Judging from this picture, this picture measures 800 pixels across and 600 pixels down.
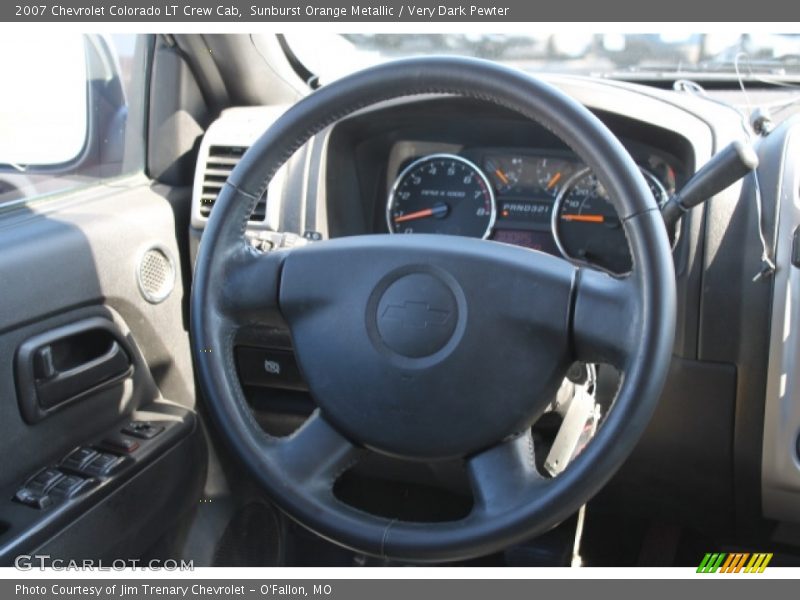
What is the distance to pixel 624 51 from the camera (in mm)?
1862

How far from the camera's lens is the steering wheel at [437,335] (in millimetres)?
1047

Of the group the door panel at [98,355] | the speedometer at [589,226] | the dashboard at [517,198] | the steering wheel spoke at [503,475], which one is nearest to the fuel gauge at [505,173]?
the dashboard at [517,198]

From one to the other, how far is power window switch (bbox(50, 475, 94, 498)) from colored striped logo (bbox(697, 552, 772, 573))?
4.21 ft

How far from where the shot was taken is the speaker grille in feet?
5.83

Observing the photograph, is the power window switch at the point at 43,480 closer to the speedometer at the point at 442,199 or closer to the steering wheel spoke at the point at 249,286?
the steering wheel spoke at the point at 249,286

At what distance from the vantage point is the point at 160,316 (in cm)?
183

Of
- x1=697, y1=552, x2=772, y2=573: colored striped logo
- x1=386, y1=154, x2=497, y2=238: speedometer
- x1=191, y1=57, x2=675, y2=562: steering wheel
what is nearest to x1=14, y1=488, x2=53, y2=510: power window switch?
x1=191, y1=57, x2=675, y2=562: steering wheel

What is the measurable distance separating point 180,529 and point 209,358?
30.8 inches

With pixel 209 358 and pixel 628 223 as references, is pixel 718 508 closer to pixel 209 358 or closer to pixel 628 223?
pixel 628 223

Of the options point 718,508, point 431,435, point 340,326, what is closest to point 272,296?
point 340,326

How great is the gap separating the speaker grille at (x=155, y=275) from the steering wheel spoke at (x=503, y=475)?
90cm

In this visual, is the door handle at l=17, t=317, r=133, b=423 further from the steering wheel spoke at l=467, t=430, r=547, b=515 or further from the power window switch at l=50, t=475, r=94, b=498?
the steering wheel spoke at l=467, t=430, r=547, b=515

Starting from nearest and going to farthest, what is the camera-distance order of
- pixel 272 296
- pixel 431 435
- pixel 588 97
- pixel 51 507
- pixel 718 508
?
1. pixel 431 435
2. pixel 272 296
3. pixel 51 507
4. pixel 588 97
5. pixel 718 508

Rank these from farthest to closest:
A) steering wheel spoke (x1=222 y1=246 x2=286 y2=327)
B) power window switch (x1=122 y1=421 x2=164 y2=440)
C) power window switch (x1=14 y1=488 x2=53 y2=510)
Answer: power window switch (x1=122 y1=421 x2=164 y2=440) < power window switch (x1=14 y1=488 x2=53 y2=510) < steering wheel spoke (x1=222 y1=246 x2=286 y2=327)
